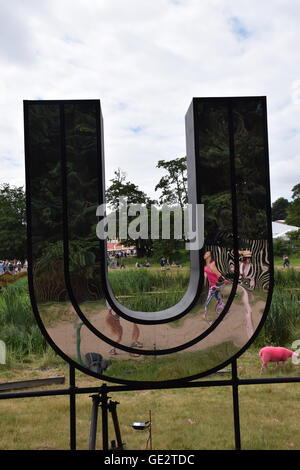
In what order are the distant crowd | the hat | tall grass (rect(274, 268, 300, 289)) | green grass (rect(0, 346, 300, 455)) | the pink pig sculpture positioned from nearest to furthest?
the hat < green grass (rect(0, 346, 300, 455)) < the pink pig sculpture < tall grass (rect(274, 268, 300, 289)) < the distant crowd

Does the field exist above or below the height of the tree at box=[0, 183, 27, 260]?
below

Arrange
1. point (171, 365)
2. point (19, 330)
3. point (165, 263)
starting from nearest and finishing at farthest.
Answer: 1. point (171, 365)
2. point (19, 330)
3. point (165, 263)

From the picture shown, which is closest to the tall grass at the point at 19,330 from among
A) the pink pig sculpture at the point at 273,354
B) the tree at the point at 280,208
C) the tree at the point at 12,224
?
the pink pig sculpture at the point at 273,354

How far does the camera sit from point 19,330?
7.30 meters

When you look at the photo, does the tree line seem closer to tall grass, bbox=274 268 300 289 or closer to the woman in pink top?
the woman in pink top

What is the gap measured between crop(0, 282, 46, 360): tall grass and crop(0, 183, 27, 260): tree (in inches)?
390

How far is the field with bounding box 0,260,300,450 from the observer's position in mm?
3934

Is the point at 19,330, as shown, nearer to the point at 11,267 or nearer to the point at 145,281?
the point at 145,281

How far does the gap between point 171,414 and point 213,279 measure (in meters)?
2.46

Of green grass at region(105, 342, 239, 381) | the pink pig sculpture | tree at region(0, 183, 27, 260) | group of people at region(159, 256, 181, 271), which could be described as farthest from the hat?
tree at region(0, 183, 27, 260)

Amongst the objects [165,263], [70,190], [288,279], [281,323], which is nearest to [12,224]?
[165,263]
